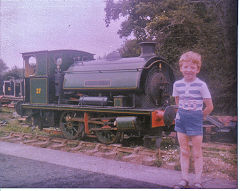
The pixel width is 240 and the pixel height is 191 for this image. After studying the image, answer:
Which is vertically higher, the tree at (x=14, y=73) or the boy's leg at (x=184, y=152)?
the tree at (x=14, y=73)

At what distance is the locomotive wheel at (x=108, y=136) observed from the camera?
725cm

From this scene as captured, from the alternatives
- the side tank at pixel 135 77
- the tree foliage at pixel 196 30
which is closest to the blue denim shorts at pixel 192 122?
the tree foliage at pixel 196 30

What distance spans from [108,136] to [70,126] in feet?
4.34

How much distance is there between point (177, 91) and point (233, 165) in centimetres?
160

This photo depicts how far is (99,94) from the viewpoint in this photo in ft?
24.8

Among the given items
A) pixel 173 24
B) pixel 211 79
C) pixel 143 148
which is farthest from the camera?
pixel 143 148

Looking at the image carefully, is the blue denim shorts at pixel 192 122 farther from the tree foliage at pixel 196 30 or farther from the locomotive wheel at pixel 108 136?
the locomotive wheel at pixel 108 136

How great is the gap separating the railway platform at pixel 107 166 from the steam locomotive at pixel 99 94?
3.46 ft

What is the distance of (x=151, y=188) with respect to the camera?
190 inches

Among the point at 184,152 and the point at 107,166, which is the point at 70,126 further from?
the point at 184,152

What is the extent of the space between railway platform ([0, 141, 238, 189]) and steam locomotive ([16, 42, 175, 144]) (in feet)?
3.46

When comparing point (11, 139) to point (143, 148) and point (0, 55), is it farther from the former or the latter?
point (143, 148)

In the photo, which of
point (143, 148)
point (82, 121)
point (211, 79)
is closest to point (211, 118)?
point (211, 79)

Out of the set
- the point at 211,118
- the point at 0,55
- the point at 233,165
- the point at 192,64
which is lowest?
the point at 233,165
